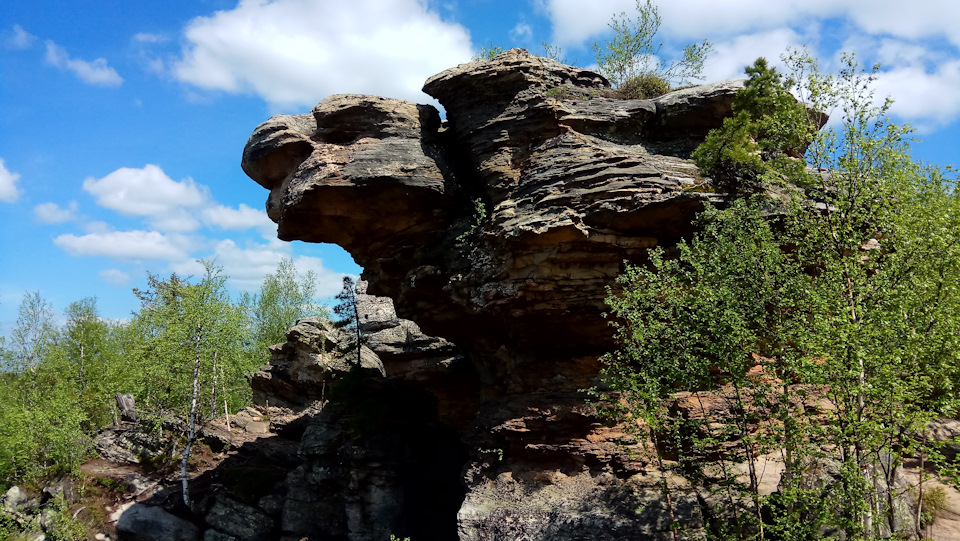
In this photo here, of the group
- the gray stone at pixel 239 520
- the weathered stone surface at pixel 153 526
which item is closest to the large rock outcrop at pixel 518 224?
the gray stone at pixel 239 520

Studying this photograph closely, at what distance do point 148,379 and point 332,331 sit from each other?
922 cm

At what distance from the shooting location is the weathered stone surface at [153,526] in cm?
2403

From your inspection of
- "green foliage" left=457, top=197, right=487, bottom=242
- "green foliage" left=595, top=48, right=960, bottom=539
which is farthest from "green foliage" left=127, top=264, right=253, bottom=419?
"green foliage" left=595, top=48, right=960, bottom=539

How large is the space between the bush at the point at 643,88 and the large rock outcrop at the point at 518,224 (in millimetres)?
903

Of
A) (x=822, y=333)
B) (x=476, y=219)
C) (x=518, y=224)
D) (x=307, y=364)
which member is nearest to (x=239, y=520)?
(x=307, y=364)

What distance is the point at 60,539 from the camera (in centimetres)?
2391

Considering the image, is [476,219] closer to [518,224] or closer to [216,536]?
[518,224]

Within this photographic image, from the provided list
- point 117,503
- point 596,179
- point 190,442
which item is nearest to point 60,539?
point 117,503

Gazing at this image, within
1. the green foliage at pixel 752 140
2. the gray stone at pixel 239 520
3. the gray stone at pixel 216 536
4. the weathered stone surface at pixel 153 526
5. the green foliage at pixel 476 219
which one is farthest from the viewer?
the weathered stone surface at pixel 153 526

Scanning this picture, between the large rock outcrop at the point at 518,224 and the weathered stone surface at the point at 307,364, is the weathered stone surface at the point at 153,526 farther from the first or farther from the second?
the weathered stone surface at the point at 307,364

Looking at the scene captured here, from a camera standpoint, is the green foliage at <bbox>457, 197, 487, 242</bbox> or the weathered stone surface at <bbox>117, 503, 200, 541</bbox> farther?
the weathered stone surface at <bbox>117, 503, 200, 541</bbox>

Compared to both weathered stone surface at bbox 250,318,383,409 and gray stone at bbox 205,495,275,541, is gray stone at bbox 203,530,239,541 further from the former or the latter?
weathered stone surface at bbox 250,318,383,409

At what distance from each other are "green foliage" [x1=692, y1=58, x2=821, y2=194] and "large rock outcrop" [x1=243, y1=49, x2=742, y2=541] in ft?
2.77

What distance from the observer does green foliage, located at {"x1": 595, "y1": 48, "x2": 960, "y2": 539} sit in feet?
34.2
